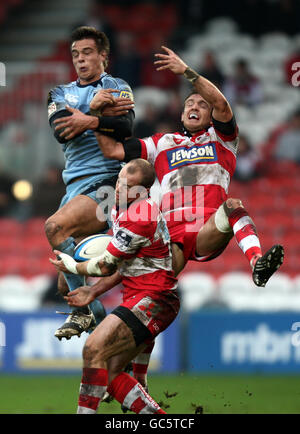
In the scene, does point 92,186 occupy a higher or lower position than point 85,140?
lower

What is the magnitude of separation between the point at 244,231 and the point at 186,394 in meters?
4.39

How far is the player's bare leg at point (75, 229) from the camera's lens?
734 centimetres

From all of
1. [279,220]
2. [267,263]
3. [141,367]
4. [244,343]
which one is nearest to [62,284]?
[141,367]

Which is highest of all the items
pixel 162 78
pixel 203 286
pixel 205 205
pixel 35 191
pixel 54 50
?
pixel 54 50

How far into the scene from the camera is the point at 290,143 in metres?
16.3

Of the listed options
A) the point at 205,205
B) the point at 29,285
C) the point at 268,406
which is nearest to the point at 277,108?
the point at 29,285

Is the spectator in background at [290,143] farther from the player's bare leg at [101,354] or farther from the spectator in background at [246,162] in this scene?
the player's bare leg at [101,354]

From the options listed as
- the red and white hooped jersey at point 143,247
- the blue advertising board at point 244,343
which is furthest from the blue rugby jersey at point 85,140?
the blue advertising board at point 244,343

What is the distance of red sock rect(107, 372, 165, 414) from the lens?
267 inches

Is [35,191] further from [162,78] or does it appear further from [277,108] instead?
[277,108]

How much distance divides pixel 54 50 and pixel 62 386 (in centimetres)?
990

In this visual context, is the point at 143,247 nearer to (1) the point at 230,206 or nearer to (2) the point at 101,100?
(1) the point at 230,206

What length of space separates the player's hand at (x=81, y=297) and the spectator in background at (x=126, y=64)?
35.4 feet

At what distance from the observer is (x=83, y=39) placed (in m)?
7.52
